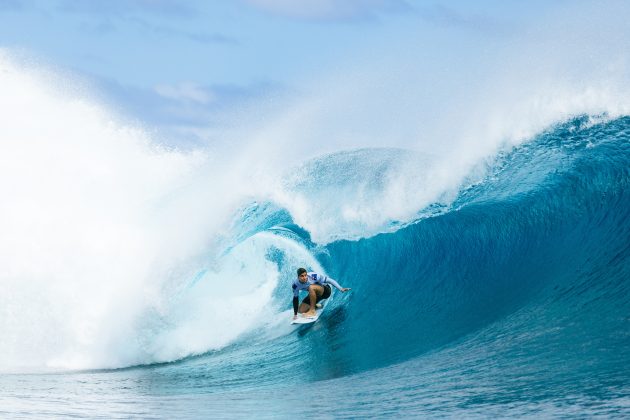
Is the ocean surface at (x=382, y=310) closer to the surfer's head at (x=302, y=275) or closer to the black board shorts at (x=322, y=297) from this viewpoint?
the black board shorts at (x=322, y=297)

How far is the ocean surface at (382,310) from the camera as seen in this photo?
19.4 ft

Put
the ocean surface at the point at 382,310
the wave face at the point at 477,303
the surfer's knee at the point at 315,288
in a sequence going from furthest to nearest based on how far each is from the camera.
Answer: the surfer's knee at the point at 315,288 < the ocean surface at the point at 382,310 < the wave face at the point at 477,303

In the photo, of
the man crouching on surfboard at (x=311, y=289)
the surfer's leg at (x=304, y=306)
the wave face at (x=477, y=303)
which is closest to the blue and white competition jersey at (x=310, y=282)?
the man crouching on surfboard at (x=311, y=289)

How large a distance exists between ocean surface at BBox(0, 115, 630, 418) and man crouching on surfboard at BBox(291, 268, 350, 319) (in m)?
0.27

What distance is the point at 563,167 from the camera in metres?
11.0

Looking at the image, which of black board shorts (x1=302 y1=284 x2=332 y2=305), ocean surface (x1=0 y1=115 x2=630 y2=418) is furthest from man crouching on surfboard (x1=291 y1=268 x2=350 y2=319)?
ocean surface (x1=0 y1=115 x2=630 y2=418)

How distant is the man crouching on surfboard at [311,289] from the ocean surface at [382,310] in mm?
266

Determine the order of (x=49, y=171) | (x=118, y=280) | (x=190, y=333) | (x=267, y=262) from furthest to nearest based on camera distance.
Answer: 1. (x=49, y=171)
2. (x=267, y=262)
3. (x=118, y=280)
4. (x=190, y=333)

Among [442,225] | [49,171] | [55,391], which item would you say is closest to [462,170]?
[442,225]

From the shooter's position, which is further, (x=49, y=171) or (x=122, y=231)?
(x=49, y=171)

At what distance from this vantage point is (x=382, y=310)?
32.3 ft

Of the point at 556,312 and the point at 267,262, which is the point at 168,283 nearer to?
the point at 267,262

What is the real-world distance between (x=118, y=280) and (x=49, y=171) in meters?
4.48

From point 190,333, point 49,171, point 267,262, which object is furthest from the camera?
point 49,171
